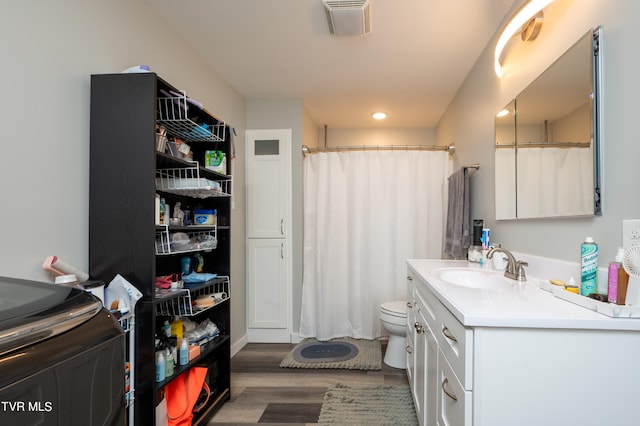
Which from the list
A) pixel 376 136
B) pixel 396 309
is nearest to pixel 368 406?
pixel 396 309

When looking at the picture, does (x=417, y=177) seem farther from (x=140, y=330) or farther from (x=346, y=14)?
(x=140, y=330)

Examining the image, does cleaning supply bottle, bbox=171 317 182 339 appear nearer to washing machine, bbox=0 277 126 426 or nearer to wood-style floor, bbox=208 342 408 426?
wood-style floor, bbox=208 342 408 426

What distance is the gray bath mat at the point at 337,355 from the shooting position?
2.66m

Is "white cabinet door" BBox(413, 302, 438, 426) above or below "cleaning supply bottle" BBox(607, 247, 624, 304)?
below

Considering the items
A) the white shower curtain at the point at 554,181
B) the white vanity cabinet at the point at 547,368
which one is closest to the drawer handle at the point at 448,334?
the white vanity cabinet at the point at 547,368

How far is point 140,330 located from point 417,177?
2629 millimetres

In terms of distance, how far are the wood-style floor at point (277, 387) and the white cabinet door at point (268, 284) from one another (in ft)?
1.09

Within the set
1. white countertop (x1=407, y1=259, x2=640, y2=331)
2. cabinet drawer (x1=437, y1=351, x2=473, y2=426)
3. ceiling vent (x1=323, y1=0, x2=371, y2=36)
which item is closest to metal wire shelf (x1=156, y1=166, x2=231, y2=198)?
ceiling vent (x1=323, y1=0, x2=371, y2=36)

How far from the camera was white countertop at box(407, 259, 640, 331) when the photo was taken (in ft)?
2.97

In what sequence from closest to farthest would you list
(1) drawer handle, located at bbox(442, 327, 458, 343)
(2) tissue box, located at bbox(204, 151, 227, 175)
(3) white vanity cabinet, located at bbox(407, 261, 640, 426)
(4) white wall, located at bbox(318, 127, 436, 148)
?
(3) white vanity cabinet, located at bbox(407, 261, 640, 426)
(1) drawer handle, located at bbox(442, 327, 458, 343)
(2) tissue box, located at bbox(204, 151, 227, 175)
(4) white wall, located at bbox(318, 127, 436, 148)

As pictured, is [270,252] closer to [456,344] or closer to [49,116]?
[49,116]

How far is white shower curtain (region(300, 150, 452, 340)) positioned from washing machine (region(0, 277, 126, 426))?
2701 millimetres

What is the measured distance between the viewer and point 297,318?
3.28 meters

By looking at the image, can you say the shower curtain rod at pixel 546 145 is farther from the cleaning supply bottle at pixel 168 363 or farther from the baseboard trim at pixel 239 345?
the baseboard trim at pixel 239 345
